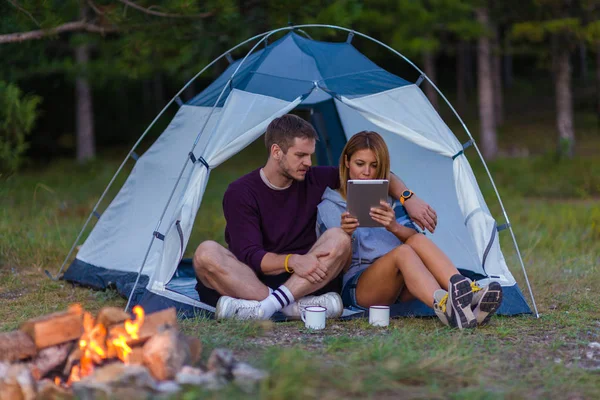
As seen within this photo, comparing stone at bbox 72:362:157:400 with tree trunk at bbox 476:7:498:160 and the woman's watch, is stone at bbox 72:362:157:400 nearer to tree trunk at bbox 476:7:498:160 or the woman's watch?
the woman's watch

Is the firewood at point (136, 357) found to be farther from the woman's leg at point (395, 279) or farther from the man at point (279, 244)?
the woman's leg at point (395, 279)

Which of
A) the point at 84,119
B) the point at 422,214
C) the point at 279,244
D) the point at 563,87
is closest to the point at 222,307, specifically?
the point at 279,244

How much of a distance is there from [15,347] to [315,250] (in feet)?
4.94

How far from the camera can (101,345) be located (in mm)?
2797

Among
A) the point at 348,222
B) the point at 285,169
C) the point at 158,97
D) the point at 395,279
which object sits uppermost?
the point at 158,97

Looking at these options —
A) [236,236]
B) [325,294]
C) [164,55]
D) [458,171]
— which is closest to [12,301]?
[236,236]

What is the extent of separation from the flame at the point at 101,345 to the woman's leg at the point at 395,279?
55.0 inches

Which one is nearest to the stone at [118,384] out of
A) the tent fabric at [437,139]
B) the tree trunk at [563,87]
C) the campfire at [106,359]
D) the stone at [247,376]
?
the campfire at [106,359]

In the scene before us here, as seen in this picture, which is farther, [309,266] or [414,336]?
[309,266]

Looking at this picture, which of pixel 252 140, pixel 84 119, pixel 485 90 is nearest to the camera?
pixel 252 140

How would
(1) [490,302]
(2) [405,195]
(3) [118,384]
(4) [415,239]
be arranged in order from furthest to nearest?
(2) [405,195] < (4) [415,239] < (1) [490,302] < (3) [118,384]

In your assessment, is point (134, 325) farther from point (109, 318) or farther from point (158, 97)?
point (158, 97)

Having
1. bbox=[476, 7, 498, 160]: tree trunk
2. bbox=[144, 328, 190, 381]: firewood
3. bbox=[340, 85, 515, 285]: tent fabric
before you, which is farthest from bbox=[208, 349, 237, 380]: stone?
bbox=[476, 7, 498, 160]: tree trunk

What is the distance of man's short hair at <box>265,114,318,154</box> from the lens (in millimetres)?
3869
